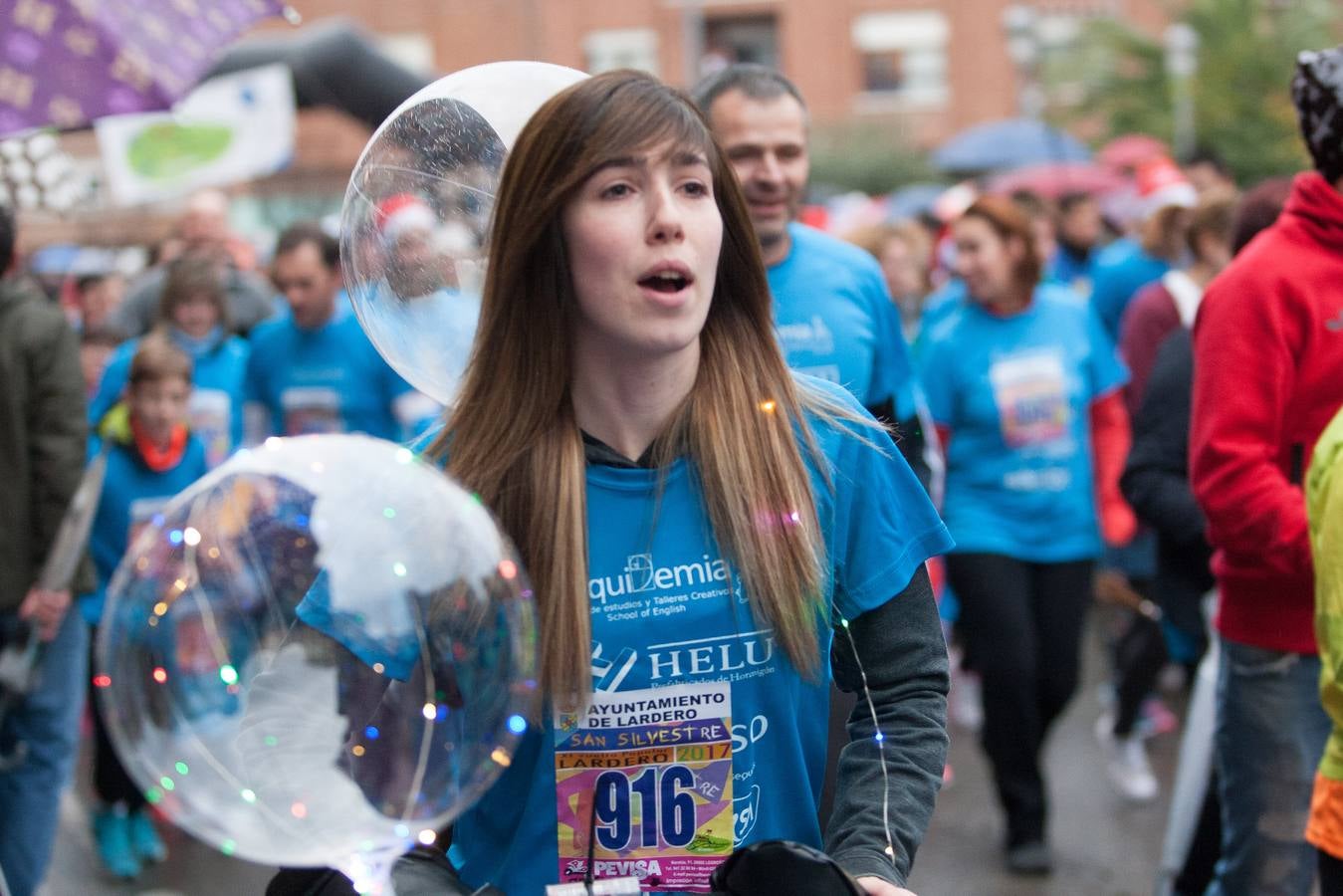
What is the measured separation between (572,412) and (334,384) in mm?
5359

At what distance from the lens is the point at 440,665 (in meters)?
2.00

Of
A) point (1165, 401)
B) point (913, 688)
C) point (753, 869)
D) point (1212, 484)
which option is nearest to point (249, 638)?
point (753, 869)

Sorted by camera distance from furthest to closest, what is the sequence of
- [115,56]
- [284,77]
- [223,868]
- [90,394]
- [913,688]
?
[284,77] < [90,394] < [223,868] < [115,56] < [913,688]

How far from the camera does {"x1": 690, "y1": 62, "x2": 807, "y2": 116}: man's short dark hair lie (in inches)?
181

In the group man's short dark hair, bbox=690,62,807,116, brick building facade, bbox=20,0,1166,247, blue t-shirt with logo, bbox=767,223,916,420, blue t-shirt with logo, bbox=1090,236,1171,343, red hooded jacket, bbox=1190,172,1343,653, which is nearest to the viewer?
red hooded jacket, bbox=1190,172,1343,653

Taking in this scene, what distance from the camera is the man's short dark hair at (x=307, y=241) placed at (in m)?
7.76

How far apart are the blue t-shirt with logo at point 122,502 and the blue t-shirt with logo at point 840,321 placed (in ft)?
10.0

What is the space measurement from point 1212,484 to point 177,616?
2640 mm

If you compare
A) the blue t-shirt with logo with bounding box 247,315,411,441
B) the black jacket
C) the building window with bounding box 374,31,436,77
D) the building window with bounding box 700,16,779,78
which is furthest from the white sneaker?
the building window with bounding box 700,16,779,78

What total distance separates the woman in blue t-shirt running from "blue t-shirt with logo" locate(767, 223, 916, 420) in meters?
1.68

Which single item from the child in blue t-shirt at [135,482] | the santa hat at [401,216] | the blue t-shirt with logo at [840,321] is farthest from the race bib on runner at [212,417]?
the santa hat at [401,216]

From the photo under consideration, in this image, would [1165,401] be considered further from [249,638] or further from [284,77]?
[284,77]

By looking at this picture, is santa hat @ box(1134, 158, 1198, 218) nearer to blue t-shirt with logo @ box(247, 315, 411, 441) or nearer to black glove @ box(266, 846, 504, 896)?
blue t-shirt with logo @ box(247, 315, 411, 441)

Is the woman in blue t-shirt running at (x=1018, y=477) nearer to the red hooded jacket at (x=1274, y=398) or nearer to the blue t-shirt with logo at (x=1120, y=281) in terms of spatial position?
the red hooded jacket at (x=1274, y=398)
